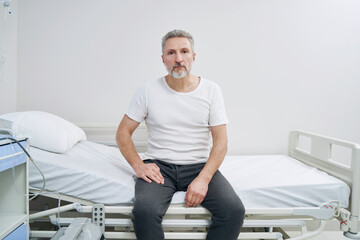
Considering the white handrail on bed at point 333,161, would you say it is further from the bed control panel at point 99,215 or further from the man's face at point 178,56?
the bed control panel at point 99,215

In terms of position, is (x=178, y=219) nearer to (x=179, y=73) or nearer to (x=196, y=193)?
(x=196, y=193)

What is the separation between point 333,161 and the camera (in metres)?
1.91

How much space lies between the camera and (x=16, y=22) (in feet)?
7.77

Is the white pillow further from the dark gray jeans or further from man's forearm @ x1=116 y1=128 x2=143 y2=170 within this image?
the dark gray jeans

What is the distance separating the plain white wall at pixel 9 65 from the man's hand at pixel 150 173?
→ 137 cm

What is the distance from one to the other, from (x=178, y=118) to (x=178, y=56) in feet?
1.11

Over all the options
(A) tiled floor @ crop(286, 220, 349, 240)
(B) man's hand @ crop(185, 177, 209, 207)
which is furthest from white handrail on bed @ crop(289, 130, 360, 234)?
(B) man's hand @ crop(185, 177, 209, 207)

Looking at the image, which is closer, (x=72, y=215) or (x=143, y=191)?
(x=143, y=191)

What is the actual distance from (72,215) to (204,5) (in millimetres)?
1973

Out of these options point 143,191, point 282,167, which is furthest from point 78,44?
point 282,167

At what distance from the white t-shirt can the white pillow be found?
42 centimetres

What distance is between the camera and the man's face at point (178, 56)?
65.5 inches

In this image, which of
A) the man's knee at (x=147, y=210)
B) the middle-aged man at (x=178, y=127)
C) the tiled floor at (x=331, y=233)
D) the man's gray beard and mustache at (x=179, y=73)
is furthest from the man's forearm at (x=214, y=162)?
the tiled floor at (x=331, y=233)

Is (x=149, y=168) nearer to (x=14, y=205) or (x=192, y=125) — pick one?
(x=192, y=125)
